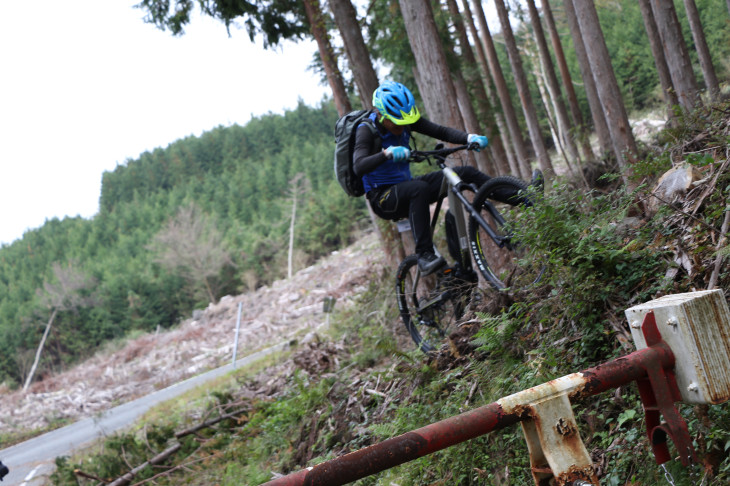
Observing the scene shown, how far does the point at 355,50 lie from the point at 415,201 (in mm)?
4888

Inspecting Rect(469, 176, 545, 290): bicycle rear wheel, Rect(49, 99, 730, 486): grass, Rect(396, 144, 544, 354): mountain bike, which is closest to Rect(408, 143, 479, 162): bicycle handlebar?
Rect(396, 144, 544, 354): mountain bike

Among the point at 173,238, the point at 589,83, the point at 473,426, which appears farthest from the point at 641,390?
the point at 173,238

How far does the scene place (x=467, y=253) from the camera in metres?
5.81

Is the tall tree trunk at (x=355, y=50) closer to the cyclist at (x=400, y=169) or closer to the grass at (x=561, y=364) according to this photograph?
the cyclist at (x=400, y=169)

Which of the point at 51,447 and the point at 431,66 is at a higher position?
the point at 431,66

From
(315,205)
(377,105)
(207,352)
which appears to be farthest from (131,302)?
(377,105)

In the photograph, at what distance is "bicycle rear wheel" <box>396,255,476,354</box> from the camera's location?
235 inches

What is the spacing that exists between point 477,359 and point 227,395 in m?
6.39

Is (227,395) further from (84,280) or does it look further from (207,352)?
(84,280)

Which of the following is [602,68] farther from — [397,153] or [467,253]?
[397,153]

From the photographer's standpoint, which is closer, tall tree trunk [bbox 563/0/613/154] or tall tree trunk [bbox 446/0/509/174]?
tall tree trunk [bbox 563/0/613/154]

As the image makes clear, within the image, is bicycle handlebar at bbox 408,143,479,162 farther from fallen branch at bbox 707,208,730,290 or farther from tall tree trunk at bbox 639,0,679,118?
tall tree trunk at bbox 639,0,679,118

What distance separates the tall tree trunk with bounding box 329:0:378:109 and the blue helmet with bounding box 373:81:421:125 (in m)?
3.87

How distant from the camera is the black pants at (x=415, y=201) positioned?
5.98 m
